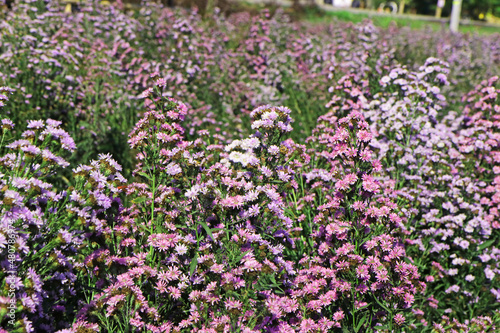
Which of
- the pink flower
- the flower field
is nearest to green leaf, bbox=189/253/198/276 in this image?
the flower field

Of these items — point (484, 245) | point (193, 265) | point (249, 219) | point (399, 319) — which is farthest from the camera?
point (484, 245)

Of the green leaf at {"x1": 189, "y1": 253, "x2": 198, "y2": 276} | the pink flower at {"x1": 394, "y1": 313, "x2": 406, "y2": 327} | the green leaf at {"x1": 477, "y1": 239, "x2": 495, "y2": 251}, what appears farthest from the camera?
the green leaf at {"x1": 477, "y1": 239, "x2": 495, "y2": 251}

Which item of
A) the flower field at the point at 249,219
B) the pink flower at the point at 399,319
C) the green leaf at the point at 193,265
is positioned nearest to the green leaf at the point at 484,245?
the flower field at the point at 249,219

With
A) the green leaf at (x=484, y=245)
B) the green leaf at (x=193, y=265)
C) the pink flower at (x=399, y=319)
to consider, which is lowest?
the green leaf at (x=484, y=245)

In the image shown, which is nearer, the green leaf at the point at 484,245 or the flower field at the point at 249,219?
the flower field at the point at 249,219

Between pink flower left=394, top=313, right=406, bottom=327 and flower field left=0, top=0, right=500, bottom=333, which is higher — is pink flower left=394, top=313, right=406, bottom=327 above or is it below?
below

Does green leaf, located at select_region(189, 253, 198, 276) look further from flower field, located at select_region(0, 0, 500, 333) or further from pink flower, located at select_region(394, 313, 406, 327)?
pink flower, located at select_region(394, 313, 406, 327)

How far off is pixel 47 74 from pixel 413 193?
4130mm

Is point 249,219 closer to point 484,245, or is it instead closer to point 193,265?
point 193,265

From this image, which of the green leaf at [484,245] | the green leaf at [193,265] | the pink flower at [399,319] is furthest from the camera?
the green leaf at [484,245]

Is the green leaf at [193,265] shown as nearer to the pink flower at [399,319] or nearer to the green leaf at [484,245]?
the pink flower at [399,319]

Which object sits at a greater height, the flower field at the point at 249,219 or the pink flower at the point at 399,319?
the flower field at the point at 249,219

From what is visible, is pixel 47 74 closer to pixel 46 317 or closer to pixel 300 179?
pixel 300 179

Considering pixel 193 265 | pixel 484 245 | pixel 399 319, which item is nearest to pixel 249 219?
pixel 193 265
